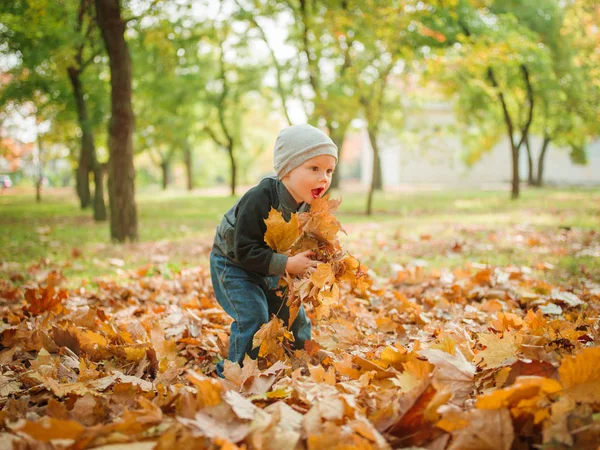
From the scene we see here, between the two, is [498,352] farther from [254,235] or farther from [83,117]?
[83,117]

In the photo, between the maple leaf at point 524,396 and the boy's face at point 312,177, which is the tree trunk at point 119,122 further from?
the maple leaf at point 524,396

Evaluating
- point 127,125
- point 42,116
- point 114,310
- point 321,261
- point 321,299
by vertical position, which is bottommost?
point 114,310

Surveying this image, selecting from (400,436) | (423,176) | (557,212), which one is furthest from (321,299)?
(423,176)

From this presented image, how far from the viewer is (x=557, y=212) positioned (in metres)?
11.1

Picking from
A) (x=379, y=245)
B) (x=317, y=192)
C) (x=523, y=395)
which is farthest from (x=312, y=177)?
(x=379, y=245)

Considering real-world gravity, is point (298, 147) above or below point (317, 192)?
above

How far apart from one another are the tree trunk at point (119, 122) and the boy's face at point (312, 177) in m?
6.09

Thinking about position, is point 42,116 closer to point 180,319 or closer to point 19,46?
point 19,46

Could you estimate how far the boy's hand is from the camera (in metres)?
2.23

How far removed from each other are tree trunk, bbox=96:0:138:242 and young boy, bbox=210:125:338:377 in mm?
5788

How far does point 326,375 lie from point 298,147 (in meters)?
1.05

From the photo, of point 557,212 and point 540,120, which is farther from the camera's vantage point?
point 540,120

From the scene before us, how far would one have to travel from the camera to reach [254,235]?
244 cm

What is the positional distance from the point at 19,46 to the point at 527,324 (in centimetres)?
1412
